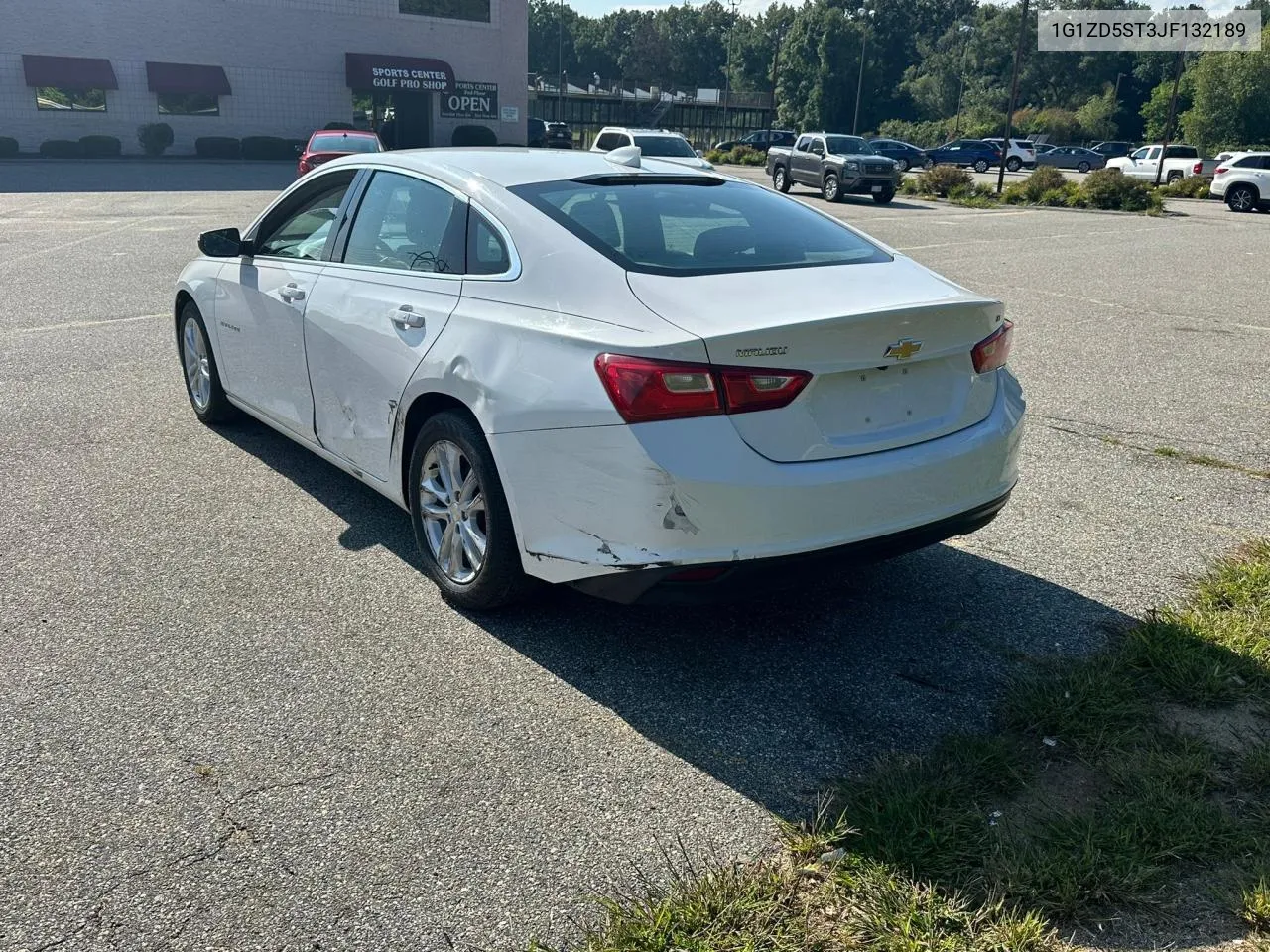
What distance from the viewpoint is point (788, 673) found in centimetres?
359

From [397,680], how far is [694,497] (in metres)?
1.19

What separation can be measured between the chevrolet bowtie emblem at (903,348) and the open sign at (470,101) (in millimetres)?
49145

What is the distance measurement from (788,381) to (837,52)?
110 m

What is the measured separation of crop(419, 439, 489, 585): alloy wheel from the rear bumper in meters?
0.31

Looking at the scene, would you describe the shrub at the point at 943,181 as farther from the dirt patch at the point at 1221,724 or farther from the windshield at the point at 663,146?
the dirt patch at the point at 1221,724

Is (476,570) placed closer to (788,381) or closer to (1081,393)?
(788,381)

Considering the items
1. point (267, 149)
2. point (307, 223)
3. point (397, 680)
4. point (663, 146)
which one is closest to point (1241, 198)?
point (663, 146)

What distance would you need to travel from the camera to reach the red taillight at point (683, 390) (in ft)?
10.2

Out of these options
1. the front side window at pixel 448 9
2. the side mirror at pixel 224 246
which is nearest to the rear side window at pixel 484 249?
the side mirror at pixel 224 246

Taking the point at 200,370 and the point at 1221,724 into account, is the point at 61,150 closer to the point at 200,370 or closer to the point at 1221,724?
the point at 200,370

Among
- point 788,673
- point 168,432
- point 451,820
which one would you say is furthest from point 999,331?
point 168,432

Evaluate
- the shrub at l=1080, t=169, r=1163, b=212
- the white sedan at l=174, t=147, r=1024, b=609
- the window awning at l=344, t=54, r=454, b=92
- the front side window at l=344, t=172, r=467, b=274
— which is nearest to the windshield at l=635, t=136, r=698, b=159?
the shrub at l=1080, t=169, r=1163, b=212

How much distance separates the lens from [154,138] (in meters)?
43.7

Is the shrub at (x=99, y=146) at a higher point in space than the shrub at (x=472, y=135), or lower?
lower
